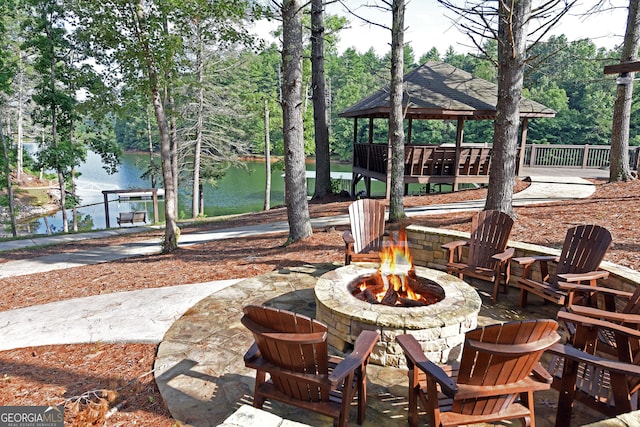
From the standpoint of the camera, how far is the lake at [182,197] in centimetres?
2227

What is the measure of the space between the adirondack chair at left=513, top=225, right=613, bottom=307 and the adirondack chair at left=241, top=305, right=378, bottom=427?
2481mm

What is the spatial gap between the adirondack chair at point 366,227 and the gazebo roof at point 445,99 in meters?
5.86

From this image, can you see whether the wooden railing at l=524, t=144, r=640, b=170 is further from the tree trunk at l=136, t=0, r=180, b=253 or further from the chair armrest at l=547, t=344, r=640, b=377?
the chair armrest at l=547, t=344, r=640, b=377

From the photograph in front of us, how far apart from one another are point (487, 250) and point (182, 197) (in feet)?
108

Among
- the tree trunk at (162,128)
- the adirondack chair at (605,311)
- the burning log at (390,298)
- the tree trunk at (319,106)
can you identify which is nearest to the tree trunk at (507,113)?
the adirondack chair at (605,311)

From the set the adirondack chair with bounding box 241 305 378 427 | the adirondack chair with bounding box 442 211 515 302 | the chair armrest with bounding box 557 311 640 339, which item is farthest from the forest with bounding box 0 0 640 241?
the adirondack chair with bounding box 241 305 378 427

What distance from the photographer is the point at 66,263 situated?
7410mm

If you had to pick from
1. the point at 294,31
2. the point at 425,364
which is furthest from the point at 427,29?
the point at 425,364

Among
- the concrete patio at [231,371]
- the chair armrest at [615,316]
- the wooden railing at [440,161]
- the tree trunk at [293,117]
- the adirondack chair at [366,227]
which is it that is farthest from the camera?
the wooden railing at [440,161]

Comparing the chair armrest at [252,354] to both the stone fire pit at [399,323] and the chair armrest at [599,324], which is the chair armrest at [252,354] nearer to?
the stone fire pit at [399,323]

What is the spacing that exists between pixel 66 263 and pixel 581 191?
40.3 feet

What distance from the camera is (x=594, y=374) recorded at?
8.26 ft

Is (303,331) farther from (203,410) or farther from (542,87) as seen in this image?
(542,87)

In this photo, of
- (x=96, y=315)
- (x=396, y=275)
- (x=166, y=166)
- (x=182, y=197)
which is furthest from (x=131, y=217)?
(x=182, y=197)
